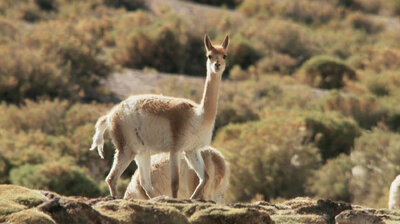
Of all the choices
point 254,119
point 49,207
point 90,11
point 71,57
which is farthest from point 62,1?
point 49,207

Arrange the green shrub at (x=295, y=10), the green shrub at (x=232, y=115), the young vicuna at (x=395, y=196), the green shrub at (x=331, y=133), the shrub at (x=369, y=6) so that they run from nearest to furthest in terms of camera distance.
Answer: the young vicuna at (x=395, y=196), the green shrub at (x=331, y=133), the green shrub at (x=232, y=115), the green shrub at (x=295, y=10), the shrub at (x=369, y=6)

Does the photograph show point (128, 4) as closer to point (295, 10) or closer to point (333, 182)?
point (295, 10)

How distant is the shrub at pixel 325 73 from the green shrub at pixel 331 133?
36.3ft

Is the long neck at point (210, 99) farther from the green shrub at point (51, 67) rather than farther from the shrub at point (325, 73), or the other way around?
Answer: the shrub at point (325, 73)

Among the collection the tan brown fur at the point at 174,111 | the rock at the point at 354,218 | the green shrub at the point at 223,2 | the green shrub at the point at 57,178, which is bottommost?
the green shrub at the point at 57,178

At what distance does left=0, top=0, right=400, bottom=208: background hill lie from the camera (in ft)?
88.0

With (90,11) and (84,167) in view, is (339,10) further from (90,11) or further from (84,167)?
(84,167)

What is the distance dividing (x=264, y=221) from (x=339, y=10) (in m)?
58.2

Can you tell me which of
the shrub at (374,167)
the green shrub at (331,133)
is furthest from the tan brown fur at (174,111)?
Answer: the green shrub at (331,133)

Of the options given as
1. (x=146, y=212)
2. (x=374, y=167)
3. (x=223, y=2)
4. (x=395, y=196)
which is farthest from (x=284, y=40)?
(x=146, y=212)

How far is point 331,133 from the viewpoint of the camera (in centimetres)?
3183

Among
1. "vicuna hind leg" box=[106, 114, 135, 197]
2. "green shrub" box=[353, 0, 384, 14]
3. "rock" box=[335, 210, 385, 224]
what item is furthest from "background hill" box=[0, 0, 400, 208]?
"rock" box=[335, 210, 385, 224]

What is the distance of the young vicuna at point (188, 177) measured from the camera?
13547 mm

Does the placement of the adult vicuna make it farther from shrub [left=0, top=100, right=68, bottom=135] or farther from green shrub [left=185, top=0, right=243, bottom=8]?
green shrub [left=185, top=0, right=243, bottom=8]
